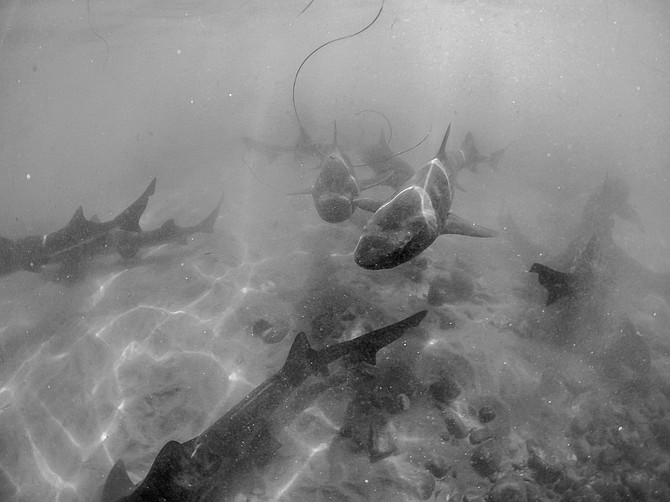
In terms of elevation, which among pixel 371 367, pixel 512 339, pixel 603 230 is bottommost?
pixel 603 230

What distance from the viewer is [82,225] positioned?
8.83 metres

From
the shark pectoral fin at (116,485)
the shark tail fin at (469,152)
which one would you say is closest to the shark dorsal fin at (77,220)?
the shark pectoral fin at (116,485)

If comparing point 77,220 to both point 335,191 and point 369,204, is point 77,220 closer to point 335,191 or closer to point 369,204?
point 335,191

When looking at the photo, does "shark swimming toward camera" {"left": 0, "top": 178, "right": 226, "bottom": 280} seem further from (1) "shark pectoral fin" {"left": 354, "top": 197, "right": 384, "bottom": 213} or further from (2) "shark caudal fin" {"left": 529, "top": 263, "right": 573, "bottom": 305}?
(2) "shark caudal fin" {"left": 529, "top": 263, "right": 573, "bottom": 305}

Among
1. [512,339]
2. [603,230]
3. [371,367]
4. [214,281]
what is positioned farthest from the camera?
[603,230]

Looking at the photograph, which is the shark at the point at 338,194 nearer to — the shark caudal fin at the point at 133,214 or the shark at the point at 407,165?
the shark at the point at 407,165

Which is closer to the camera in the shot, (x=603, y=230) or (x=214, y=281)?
(x=214, y=281)

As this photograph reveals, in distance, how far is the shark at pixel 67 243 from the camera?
8.34 meters

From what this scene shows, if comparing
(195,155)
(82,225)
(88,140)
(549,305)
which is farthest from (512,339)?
(88,140)

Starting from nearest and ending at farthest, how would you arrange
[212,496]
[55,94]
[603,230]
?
[212,496]
[603,230]
[55,94]

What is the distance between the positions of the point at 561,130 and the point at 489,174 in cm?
2667

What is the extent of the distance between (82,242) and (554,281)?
1038cm

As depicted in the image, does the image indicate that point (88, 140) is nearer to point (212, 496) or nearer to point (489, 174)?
point (489, 174)

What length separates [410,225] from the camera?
4.53m
